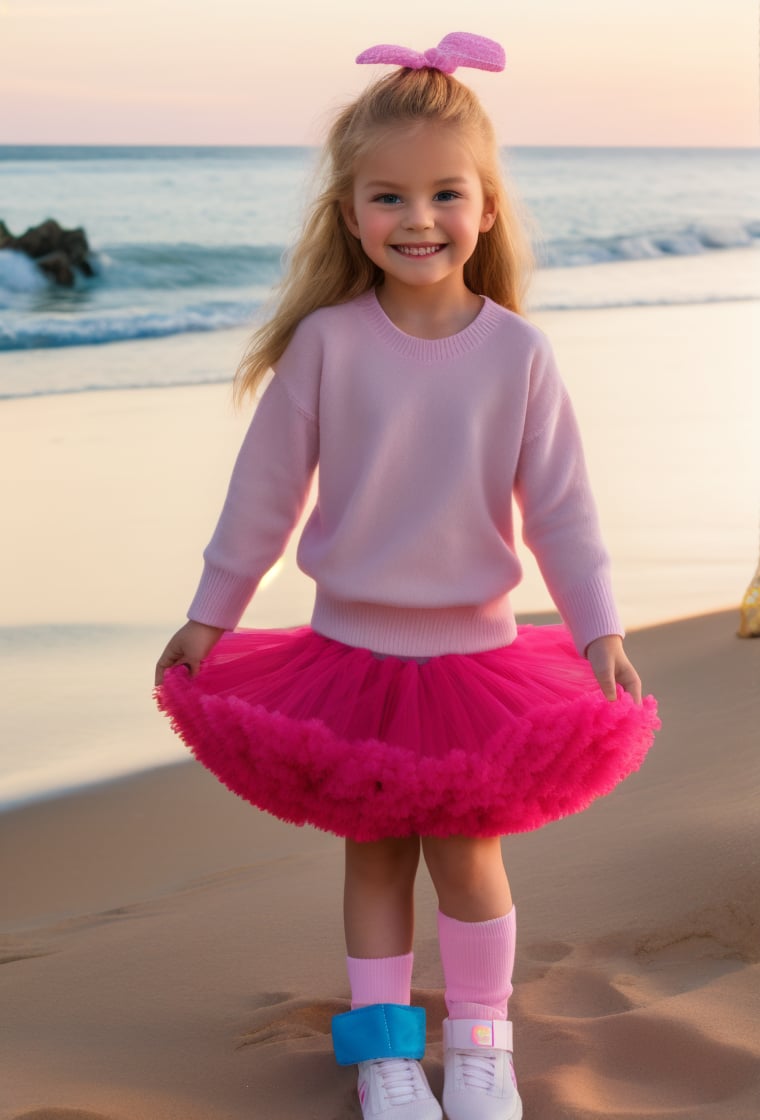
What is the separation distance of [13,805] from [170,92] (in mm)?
14628

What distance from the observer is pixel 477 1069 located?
2059 mm

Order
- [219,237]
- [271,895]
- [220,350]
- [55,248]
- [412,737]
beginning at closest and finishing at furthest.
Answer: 1. [412,737]
2. [271,895]
3. [220,350]
4. [55,248]
5. [219,237]

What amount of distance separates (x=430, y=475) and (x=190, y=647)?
489 mm

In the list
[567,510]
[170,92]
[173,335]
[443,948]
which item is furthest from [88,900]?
[170,92]

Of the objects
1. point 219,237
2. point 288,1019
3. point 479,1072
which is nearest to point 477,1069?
point 479,1072

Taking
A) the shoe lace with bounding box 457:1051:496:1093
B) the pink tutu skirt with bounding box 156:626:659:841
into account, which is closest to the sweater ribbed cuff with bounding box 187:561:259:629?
the pink tutu skirt with bounding box 156:626:659:841

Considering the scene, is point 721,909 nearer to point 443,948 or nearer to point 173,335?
point 443,948

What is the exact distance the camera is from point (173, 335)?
1069cm

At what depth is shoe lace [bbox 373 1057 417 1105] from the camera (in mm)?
2014

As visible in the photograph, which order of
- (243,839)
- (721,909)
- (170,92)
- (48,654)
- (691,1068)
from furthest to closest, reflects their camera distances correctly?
(170,92) → (48,654) → (243,839) → (721,909) → (691,1068)

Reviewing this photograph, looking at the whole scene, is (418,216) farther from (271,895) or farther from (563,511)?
(271,895)

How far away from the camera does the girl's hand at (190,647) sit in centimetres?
224

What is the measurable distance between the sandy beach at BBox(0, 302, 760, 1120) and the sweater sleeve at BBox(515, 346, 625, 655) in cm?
66

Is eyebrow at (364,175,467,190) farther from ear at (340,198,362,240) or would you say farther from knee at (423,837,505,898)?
knee at (423,837,505,898)
